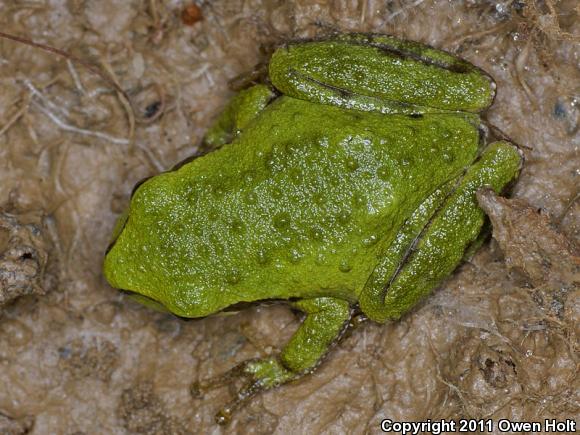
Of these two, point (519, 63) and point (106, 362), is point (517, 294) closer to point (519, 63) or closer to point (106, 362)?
point (519, 63)

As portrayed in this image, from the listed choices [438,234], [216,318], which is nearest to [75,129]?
[216,318]

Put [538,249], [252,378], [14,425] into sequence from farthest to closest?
[14,425] < [252,378] < [538,249]

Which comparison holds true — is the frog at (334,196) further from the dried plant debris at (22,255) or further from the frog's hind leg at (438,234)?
the dried plant debris at (22,255)

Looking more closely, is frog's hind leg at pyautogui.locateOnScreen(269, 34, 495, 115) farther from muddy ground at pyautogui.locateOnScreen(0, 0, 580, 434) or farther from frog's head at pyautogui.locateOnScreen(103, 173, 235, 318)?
frog's head at pyautogui.locateOnScreen(103, 173, 235, 318)

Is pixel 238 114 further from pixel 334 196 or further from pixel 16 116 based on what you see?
pixel 16 116

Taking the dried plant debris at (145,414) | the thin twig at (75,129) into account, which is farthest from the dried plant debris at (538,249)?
the thin twig at (75,129)

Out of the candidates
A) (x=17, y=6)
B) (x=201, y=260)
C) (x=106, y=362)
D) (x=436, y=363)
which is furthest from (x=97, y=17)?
(x=436, y=363)
